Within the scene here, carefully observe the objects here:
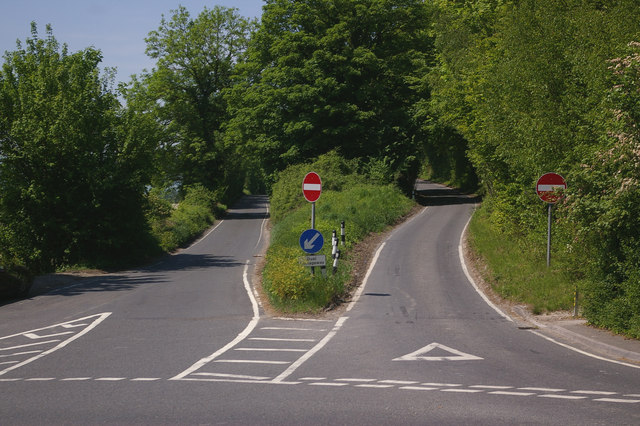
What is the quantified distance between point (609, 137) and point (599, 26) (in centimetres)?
750

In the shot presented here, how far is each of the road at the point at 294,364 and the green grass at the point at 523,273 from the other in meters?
1.09

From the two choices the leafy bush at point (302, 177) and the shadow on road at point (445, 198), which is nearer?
the leafy bush at point (302, 177)

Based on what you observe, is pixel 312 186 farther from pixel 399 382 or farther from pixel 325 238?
pixel 325 238

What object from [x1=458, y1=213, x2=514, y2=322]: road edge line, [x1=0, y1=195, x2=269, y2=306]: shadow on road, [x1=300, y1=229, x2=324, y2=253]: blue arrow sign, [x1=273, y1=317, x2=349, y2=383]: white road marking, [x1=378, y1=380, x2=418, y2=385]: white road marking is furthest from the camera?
[x1=0, y1=195, x2=269, y2=306]: shadow on road

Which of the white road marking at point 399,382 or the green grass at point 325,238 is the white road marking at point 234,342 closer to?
the green grass at point 325,238

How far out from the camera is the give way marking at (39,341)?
1051 centimetres

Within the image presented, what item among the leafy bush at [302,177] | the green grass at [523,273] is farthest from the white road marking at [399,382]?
the leafy bush at [302,177]

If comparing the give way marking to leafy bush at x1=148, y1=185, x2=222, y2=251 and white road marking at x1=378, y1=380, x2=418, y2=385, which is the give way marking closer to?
white road marking at x1=378, y1=380, x2=418, y2=385

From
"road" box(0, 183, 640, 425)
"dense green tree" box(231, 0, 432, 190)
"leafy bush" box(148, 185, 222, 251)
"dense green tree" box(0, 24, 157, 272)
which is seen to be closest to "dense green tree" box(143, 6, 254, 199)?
"leafy bush" box(148, 185, 222, 251)

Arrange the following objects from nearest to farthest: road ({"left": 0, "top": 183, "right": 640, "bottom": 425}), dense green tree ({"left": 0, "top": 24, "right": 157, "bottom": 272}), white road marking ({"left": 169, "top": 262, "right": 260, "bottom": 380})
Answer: road ({"left": 0, "top": 183, "right": 640, "bottom": 425}) → white road marking ({"left": 169, "top": 262, "right": 260, "bottom": 380}) → dense green tree ({"left": 0, "top": 24, "right": 157, "bottom": 272})

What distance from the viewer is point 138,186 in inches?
1153

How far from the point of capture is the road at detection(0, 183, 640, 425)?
7070 mm

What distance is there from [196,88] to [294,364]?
53.5 m

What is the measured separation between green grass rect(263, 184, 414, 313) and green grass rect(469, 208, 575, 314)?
4.69 metres
